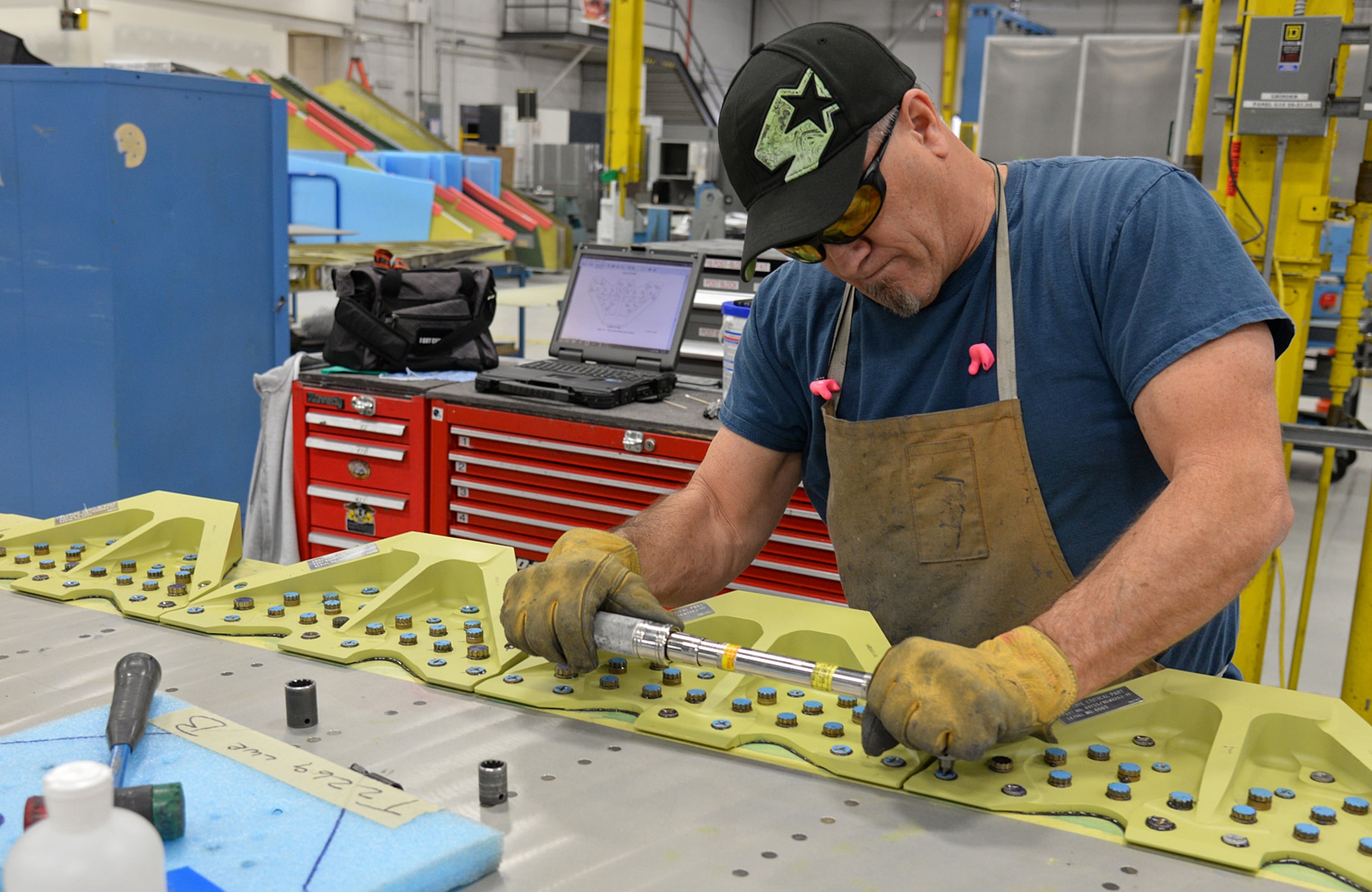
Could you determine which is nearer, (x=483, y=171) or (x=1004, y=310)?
(x=1004, y=310)

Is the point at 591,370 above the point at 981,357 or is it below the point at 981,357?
below

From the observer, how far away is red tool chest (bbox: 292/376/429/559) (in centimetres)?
296

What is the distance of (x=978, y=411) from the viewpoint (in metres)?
1.28

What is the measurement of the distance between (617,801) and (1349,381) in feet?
9.02

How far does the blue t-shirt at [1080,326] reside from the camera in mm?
1137

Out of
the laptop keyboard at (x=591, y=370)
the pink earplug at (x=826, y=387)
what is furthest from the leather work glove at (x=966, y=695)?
the laptop keyboard at (x=591, y=370)

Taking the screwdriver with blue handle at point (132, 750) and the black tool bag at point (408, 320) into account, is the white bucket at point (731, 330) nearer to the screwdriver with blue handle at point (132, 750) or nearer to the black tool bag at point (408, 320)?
the black tool bag at point (408, 320)

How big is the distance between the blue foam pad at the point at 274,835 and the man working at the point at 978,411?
0.34 m

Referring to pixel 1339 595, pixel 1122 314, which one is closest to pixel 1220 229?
pixel 1122 314

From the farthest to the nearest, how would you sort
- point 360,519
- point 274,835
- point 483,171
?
point 483,171, point 360,519, point 274,835

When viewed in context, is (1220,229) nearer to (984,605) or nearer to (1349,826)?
(984,605)

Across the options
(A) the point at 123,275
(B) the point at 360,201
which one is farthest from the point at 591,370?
(B) the point at 360,201

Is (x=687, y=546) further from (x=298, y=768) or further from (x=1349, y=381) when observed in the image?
(x=1349, y=381)

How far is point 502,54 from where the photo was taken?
51.0ft
